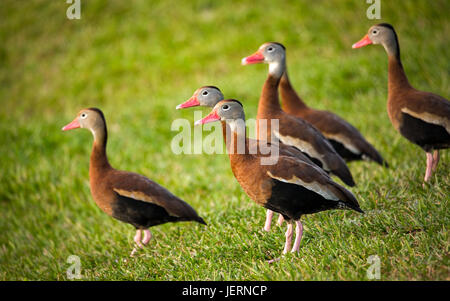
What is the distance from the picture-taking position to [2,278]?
530cm

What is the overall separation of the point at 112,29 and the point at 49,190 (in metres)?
8.08

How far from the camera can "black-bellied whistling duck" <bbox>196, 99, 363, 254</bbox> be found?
148 inches

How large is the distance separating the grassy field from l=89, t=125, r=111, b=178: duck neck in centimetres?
90

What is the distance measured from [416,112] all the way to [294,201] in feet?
5.65

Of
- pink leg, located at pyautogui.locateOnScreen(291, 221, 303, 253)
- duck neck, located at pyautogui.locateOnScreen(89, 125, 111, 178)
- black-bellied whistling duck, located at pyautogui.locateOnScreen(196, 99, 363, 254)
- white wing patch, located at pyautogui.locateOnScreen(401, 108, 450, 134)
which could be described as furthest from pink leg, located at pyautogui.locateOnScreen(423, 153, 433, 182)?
duck neck, located at pyautogui.locateOnScreen(89, 125, 111, 178)

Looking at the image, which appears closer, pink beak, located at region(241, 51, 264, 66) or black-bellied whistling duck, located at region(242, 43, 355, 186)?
black-bellied whistling duck, located at region(242, 43, 355, 186)

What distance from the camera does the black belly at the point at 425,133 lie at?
4.53 metres

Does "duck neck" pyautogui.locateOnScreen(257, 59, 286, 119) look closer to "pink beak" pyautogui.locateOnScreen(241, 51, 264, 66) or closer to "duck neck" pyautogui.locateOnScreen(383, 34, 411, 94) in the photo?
"pink beak" pyautogui.locateOnScreen(241, 51, 264, 66)

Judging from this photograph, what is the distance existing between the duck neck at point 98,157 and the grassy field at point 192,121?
0.90m
